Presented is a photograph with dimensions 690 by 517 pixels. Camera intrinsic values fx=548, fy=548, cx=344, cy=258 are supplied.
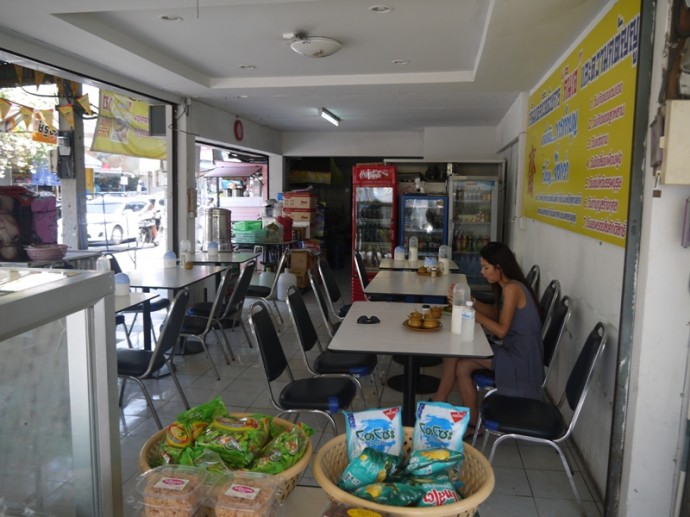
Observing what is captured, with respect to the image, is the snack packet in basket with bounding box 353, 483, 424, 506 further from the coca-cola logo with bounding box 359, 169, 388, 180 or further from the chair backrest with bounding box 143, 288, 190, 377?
the coca-cola logo with bounding box 359, 169, 388, 180

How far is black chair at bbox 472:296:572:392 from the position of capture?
3.14 m

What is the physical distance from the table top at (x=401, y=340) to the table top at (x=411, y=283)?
0.79m

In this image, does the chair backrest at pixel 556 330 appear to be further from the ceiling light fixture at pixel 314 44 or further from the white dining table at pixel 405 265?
the ceiling light fixture at pixel 314 44

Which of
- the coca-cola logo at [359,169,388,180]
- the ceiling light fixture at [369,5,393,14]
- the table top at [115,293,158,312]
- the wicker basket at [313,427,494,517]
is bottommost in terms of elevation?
the table top at [115,293,158,312]

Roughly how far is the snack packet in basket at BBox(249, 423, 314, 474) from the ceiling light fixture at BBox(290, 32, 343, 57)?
3.27m

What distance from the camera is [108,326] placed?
45.6 inches

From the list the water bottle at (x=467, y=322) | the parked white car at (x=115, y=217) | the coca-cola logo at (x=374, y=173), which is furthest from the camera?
the parked white car at (x=115, y=217)

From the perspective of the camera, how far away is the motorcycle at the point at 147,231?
1214cm

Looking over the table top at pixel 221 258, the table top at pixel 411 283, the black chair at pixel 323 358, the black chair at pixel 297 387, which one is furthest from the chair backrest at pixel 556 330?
the table top at pixel 221 258

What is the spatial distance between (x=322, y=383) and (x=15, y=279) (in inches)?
80.9

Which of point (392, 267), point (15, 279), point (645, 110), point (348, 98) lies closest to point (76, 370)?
point (15, 279)

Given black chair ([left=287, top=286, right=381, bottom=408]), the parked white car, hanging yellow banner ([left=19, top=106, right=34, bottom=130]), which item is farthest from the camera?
the parked white car

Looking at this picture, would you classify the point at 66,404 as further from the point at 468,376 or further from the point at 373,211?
the point at 373,211

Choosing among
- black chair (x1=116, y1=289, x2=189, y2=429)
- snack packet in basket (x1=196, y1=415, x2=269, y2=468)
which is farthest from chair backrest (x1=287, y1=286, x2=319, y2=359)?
snack packet in basket (x1=196, y1=415, x2=269, y2=468)
